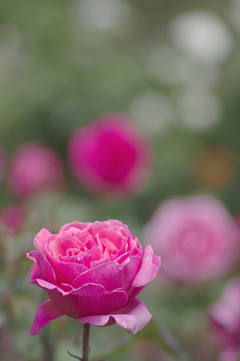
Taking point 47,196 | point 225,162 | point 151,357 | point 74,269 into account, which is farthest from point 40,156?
point 74,269

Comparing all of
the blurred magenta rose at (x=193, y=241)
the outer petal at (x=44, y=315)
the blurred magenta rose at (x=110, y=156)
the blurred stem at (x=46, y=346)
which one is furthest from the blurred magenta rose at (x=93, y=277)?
the blurred magenta rose at (x=110, y=156)

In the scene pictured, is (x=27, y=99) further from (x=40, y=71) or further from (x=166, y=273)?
(x=166, y=273)

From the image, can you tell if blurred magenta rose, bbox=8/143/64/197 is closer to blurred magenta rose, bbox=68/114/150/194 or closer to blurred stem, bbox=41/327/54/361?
blurred magenta rose, bbox=68/114/150/194

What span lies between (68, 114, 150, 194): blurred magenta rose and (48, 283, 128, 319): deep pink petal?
966 mm

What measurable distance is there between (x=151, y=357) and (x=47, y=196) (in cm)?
53

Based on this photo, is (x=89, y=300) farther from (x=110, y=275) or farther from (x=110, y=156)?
(x=110, y=156)

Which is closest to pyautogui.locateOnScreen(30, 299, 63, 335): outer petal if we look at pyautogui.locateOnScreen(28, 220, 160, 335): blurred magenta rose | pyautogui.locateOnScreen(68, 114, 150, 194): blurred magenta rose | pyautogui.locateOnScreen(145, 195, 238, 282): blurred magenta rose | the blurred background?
pyautogui.locateOnScreen(28, 220, 160, 335): blurred magenta rose

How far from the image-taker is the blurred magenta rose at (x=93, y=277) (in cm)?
47

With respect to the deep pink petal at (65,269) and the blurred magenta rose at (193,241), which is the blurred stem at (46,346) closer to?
the deep pink petal at (65,269)

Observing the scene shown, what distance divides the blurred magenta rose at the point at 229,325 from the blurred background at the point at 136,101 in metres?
Result: 0.33

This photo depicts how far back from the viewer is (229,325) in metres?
0.76

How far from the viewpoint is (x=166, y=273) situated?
4.41 ft

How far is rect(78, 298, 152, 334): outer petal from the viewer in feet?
1.52

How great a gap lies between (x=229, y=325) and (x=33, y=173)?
0.88 m
